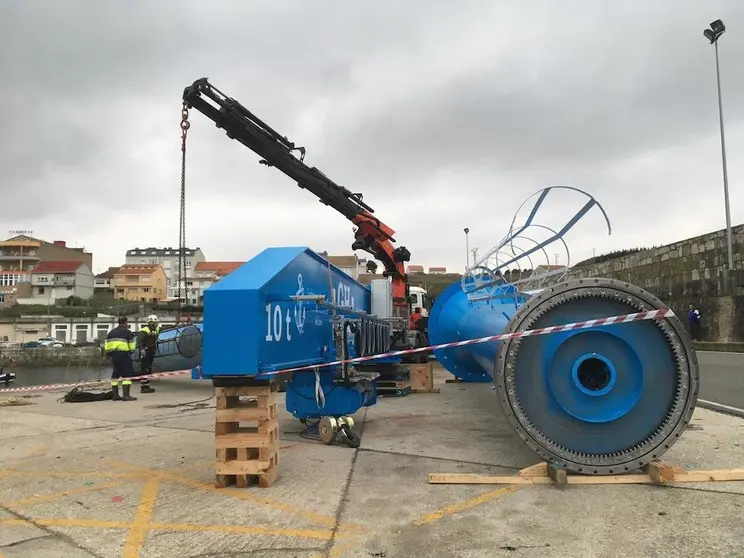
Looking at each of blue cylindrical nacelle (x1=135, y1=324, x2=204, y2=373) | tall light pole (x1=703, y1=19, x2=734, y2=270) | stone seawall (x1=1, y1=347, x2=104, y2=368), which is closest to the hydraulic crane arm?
blue cylindrical nacelle (x1=135, y1=324, x2=204, y2=373)

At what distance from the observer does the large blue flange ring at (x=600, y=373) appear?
416cm

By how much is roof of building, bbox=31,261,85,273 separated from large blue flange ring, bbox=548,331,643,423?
97.7 meters

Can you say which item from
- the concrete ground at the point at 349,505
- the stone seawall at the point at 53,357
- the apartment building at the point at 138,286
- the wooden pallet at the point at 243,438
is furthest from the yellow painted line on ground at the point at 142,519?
the apartment building at the point at 138,286

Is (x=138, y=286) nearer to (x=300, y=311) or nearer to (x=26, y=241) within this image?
(x=26, y=241)

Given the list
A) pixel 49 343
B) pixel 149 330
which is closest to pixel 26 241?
pixel 49 343

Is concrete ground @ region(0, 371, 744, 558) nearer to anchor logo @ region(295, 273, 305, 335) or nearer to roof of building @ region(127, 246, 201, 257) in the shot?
anchor logo @ region(295, 273, 305, 335)

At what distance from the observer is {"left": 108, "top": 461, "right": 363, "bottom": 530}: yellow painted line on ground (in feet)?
11.4

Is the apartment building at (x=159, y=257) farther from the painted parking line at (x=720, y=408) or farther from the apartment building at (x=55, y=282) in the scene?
the painted parking line at (x=720, y=408)

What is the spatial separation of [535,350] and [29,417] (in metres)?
7.46

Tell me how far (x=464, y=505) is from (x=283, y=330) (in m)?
2.05

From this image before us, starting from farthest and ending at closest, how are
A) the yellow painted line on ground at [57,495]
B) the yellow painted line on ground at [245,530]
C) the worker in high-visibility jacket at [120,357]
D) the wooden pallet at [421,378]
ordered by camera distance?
1. the wooden pallet at [421,378]
2. the worker in high-visibility jacket at [120,357]
3. the yellow painted line on ground at [57,495]
4. the yellow painted line on ground at [245,530]

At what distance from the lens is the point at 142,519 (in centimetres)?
352

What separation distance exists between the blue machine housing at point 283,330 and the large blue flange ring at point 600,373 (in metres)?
2.23

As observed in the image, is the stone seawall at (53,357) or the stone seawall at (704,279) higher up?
the stone seawall at (704,279)
